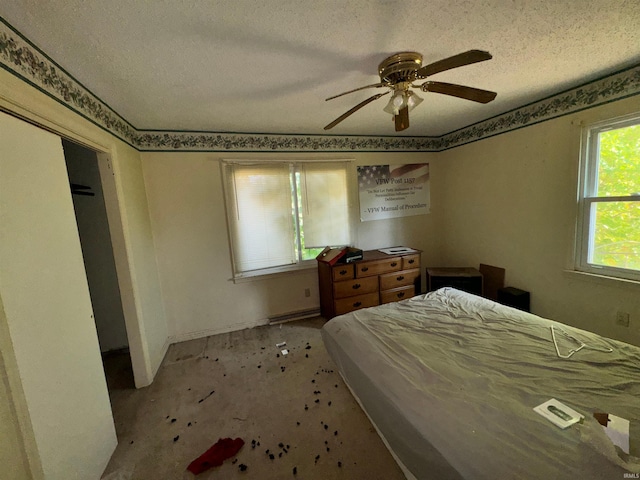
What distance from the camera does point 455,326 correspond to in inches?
68.2

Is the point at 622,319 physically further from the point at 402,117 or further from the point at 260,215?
the point at 260,215

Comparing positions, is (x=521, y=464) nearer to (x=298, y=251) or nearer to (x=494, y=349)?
(x=494, y=349)

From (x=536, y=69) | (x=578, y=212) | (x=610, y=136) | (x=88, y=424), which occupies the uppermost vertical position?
(x=536, y=69)

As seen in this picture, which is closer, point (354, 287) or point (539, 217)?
point (539, 217)

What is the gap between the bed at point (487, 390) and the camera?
2.80 feet

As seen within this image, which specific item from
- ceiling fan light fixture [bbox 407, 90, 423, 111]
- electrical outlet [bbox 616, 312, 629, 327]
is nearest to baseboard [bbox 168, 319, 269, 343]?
ceiling fan light fixture [bbox 407, 90, 423, 111]

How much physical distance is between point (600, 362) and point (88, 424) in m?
2.75

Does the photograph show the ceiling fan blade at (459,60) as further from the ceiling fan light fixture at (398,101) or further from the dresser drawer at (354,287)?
the dresser drawer at (354,287)

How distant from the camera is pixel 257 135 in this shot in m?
Result: 2.89

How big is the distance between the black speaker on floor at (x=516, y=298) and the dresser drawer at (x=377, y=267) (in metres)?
1.17

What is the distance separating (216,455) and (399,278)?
2.55 metres

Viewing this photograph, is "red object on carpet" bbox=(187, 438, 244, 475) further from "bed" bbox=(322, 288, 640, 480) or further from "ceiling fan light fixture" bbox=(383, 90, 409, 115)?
"ceiling fan light fixture" bbox=(383, 90, 409, 115)

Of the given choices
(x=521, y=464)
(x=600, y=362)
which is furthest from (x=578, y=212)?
(x=521, y=464)

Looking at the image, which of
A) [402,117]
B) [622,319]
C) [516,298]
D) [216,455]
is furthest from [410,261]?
[216,455]
